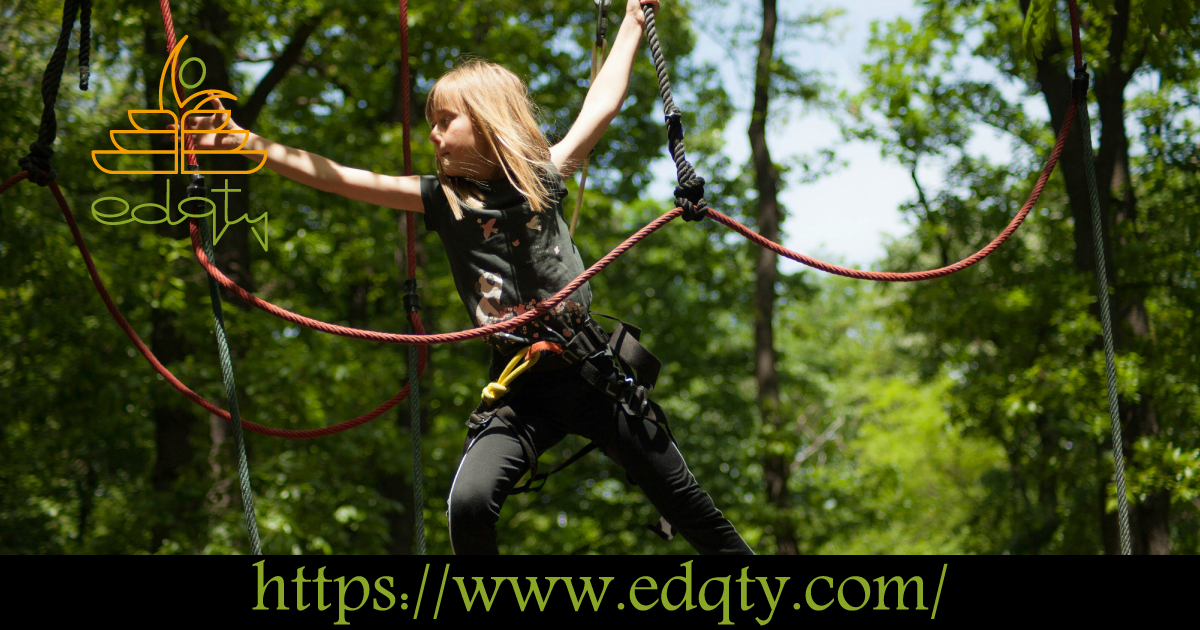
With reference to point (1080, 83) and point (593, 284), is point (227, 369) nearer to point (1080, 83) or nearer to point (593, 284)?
point (1080, 83)

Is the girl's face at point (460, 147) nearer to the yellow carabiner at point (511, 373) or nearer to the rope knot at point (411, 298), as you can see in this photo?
the yellow carabiner at point (511, 373)

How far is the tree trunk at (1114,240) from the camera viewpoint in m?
5.76

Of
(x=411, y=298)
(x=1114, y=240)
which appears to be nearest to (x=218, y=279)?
(x=411, y=298)

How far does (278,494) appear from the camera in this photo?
6.56 m

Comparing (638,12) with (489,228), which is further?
(638,12)

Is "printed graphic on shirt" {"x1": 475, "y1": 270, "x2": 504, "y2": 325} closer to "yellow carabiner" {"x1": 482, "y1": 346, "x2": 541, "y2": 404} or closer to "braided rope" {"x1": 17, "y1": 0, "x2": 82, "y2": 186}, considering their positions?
"yellow carabiner" {"x1": 482, "y1": 346, "x2": 541, "y2": 404}

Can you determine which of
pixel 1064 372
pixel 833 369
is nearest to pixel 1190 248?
pixel 1064 372

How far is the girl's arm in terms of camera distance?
86.4 inches

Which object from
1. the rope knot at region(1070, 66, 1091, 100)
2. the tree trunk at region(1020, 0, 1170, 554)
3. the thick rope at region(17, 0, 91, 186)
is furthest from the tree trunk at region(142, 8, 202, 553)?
the tree trunk at region(1020, 0, 1170, 554)

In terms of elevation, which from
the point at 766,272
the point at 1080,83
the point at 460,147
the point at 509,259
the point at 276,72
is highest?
the point at 766,272

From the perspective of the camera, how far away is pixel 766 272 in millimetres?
10461

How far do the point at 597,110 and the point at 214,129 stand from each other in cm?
98
